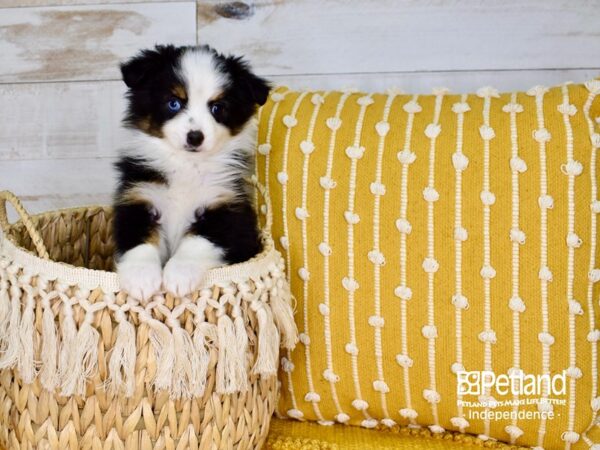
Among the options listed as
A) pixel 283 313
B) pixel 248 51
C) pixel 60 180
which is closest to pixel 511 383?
pixel 283 313

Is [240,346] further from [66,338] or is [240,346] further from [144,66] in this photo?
[144,66]

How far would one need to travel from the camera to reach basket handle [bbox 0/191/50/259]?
3.72 ft

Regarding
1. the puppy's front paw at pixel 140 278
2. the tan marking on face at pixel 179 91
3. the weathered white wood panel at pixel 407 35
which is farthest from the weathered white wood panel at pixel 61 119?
the puppy's front paw at pixel 140 278

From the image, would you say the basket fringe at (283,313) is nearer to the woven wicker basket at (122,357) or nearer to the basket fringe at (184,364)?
the woven wicker basket at (122,357)

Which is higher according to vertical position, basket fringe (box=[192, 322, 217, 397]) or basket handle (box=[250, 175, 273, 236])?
basket handle (box=[250, 175, 273, 236])

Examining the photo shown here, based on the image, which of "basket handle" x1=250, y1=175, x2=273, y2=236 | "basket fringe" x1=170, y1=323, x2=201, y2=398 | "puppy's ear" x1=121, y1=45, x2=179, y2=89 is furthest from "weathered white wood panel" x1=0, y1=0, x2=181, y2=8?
"basket fringe" x1=170, y1=323, x2=201, y2=398

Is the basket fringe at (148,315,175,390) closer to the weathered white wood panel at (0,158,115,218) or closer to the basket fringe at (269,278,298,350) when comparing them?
the basket fringe at (269,278,298,350)

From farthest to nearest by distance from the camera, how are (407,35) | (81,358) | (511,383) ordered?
1. (407,35)
2. (511,383)
3. (81,358)

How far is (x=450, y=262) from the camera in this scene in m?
1.23

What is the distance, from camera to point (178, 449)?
106cm

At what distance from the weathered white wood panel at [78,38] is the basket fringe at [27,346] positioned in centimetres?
104

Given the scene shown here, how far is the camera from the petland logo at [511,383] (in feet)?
3.92

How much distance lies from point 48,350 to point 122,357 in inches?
5.1

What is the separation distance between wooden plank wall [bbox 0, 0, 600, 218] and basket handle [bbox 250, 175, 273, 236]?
0.56 meters
